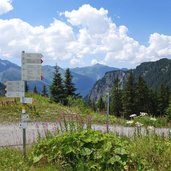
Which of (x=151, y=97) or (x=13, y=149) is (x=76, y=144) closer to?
(x=13, y=149)

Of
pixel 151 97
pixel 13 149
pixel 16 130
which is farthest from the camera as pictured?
pixel 151 97

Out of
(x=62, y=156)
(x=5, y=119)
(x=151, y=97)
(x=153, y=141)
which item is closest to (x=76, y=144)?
(x=62, y=156)

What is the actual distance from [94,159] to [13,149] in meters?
3.82

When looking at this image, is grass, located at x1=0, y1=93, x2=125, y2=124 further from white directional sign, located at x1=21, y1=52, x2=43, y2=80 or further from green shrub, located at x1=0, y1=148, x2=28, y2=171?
white directional sign, located at x1=21, y1=52, x2=43, y2=80

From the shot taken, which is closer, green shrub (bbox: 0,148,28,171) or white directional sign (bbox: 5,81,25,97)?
green shrub (bbox: 0,148,28,171)

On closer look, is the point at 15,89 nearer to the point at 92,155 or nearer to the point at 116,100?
the point at 92,155

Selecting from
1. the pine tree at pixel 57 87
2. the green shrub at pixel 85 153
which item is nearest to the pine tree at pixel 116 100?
the pine tree at pixel 57 87

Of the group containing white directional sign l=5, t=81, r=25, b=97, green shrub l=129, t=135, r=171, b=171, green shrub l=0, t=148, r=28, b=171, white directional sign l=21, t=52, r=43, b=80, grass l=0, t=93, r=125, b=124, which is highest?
white directional sign l=21, t=52, r=43, b=80

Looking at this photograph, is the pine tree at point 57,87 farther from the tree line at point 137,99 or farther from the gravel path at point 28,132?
the gravel path at point 28,132

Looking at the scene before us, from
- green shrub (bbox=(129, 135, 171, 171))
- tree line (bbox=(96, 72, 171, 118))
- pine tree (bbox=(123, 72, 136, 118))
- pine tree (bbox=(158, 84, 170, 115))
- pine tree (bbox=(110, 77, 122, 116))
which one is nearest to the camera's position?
green shrub (bbox=(129, 135, 171, 171))

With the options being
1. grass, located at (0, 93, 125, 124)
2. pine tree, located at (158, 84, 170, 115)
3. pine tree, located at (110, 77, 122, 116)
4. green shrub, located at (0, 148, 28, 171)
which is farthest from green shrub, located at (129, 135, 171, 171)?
pine tree, located at (158, 84, 170, 115)

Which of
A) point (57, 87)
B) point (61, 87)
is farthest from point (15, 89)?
point (61, 87)

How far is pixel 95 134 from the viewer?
9055 mm

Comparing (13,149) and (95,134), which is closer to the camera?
(95,134)
